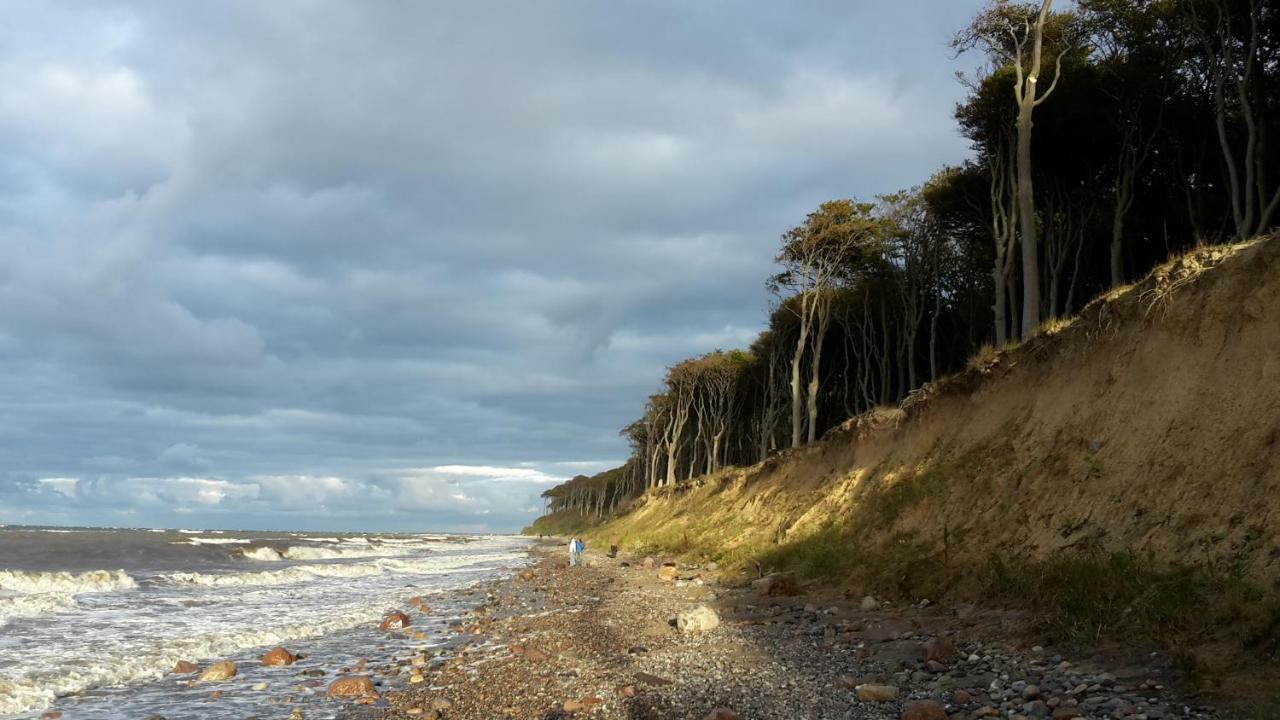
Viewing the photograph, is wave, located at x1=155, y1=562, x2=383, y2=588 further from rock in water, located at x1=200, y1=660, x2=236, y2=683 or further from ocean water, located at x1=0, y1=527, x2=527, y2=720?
rock in water, located at x1=200, y1=660, x2=236, y2=683

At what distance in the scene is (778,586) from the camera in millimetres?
16625

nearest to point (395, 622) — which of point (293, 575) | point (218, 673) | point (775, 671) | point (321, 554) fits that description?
point (218, 673)

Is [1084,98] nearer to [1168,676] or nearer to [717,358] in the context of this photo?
[1168,676]

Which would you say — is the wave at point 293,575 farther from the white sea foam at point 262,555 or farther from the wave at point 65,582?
the white sea foam at point 262,555

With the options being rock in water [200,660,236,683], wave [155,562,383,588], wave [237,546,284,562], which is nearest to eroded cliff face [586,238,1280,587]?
rock in water [200,660,236,683]

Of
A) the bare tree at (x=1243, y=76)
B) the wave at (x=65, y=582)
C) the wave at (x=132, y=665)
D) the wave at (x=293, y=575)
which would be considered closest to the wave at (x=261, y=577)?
the wave at (x=293, y=575)

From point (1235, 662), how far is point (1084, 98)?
2448 cm

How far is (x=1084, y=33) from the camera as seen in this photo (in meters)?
24.1

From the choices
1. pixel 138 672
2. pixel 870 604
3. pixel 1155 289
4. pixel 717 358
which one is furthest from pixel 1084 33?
pixel 717 358

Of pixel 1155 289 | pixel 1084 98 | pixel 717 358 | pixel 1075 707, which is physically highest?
pixel 1084 98

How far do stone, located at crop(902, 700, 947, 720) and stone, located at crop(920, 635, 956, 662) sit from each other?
1885 millimetres

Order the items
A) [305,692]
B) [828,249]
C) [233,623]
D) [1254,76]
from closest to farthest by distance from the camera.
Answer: [305,692] → [233,623] → [1254,76] → [828,249]

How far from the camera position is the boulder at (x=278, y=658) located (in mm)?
12141

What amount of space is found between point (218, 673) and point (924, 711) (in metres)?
10.4
